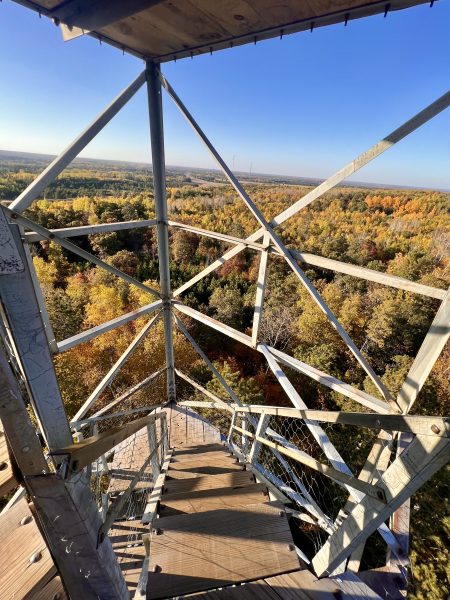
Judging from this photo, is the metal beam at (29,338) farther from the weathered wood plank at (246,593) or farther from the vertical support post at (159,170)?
the vertical support post at (159,170)

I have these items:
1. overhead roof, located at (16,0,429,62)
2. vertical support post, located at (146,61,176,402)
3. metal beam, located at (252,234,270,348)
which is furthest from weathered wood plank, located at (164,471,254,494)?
overhead roof, located at (16,0,429,62)

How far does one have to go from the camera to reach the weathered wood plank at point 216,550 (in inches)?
62.8

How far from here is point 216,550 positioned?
1.80 m

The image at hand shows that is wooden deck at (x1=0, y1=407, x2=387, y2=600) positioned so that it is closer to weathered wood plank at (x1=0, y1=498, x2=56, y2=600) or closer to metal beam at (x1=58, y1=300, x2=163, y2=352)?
weathered wood plank at (x1=0, y1=498, x2=56, y2=600)

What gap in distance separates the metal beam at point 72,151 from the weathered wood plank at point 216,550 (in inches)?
93.8

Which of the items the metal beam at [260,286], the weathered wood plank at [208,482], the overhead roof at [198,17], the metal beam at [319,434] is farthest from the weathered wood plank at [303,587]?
the overhead roof at [198,17]

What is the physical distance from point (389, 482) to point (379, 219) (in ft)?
156

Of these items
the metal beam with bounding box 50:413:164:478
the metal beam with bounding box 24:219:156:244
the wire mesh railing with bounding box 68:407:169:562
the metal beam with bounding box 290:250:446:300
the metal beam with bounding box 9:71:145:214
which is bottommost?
the wire mesh railing with bounding box 68:407:169:562

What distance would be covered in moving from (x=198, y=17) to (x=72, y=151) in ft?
4.28

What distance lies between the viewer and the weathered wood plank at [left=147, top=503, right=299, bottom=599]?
1.60 meters

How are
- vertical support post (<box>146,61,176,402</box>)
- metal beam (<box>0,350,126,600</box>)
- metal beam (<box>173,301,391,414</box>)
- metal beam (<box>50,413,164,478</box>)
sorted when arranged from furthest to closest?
vertical support post (<box>146,61,176,402</box>) → metal beam (<box>173,301,391,414</box>) → metal beam (<box>50,413,164,478</box>) → metal beam (<box>0,350,126,600</box>)

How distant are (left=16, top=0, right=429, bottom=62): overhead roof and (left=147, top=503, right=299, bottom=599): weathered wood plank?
3.23m

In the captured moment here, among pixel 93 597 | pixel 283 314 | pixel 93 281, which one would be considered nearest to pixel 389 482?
pixel 93 597

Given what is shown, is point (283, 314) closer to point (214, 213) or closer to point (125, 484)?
point (125, 484)
